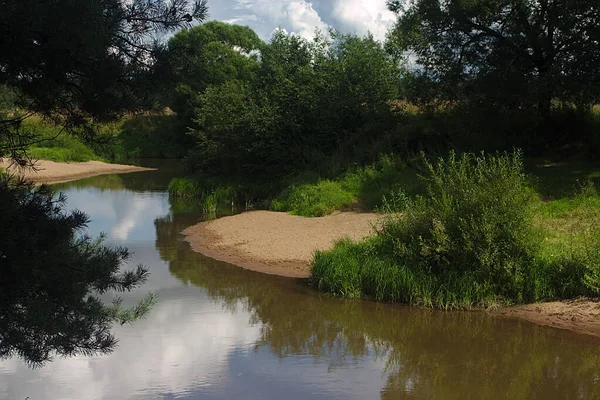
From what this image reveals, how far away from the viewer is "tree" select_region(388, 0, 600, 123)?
19453mm

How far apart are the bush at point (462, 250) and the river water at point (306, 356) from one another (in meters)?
0.40

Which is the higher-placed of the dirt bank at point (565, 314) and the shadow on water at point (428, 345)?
the dirt bank at point (565, 314)

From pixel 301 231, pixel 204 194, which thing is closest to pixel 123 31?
pixel 301 231

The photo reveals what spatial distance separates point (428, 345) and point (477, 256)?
81.6 inches

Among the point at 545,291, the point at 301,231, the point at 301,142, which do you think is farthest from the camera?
the point at 301,142

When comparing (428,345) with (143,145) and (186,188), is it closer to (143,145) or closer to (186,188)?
(186,188)

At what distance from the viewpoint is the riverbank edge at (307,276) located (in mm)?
10531

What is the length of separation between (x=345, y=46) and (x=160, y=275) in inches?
643

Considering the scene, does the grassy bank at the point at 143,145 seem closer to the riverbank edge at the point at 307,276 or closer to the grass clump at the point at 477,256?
the riverbank edge at the point at 307,276

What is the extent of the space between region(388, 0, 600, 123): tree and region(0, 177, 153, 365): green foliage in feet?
56.0

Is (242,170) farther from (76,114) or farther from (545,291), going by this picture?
(76,114)

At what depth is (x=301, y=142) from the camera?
26.1 m

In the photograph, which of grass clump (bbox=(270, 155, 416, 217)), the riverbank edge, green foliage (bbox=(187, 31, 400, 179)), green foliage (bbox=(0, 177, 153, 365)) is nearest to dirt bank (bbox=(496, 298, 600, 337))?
the riverbank edge

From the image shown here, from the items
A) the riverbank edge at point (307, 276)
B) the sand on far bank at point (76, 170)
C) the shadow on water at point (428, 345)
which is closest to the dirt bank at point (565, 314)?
the riverbank edge at point (307, 276)
